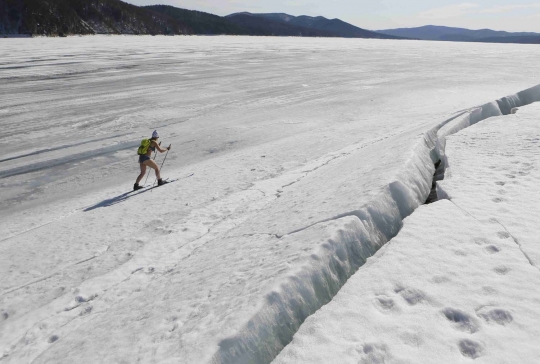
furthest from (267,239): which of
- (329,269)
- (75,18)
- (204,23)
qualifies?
(204,23)

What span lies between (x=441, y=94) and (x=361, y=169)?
1003 centimetres

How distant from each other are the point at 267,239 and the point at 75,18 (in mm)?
79407

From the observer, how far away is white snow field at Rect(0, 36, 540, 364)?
271 cm

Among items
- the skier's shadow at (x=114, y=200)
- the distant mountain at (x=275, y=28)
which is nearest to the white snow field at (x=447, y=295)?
the skier's shadow at (x=114, y=200)

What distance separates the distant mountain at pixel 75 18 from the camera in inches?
2596

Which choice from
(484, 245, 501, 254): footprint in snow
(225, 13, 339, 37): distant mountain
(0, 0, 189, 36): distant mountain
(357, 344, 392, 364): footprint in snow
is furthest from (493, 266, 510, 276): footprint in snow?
(225, 13, 339, 37): distant mountain

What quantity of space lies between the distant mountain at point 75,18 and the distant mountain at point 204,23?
90.5 feet

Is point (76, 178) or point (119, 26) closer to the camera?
point (76, 178)

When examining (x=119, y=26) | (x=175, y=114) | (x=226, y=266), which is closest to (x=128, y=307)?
(x=226, y=266)

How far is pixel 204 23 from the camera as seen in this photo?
398ft

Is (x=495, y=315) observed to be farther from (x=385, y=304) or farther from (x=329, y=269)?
(x=329, y=269)

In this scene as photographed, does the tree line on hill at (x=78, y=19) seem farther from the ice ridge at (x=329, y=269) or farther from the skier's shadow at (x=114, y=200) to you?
the ice ridge at (x=329, y=269)

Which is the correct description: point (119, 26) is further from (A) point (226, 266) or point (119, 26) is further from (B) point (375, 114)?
(A) point (226, 266)

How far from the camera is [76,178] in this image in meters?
8.00
